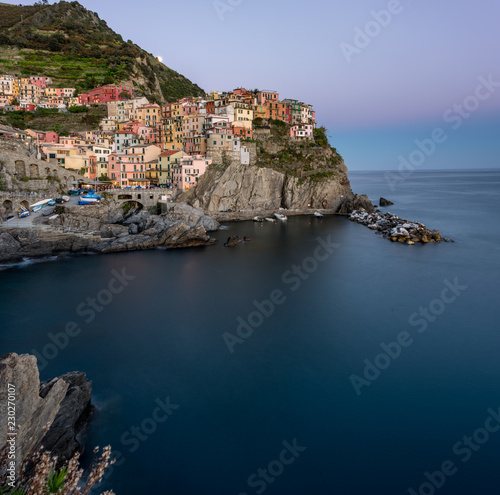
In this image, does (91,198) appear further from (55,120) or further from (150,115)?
(55,120)

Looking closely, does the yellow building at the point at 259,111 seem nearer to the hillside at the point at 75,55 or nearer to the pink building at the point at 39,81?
the hillside at the point at 75,55

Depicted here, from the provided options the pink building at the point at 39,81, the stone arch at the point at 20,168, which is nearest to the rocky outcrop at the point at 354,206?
the stone arch at the point at 20,168

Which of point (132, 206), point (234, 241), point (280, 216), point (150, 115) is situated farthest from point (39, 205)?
point (150, 115)

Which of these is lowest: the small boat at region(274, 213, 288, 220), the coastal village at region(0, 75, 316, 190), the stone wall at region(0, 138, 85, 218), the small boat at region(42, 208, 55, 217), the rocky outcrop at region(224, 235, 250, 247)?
the rocky outcrop at region(224, 235, 250, 247)

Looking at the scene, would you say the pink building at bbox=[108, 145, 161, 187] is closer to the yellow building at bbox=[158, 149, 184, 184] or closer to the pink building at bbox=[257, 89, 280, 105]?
the yellow building at bbox=[158, 149, 184, 184]

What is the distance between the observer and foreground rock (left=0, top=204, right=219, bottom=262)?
29281 millimetres

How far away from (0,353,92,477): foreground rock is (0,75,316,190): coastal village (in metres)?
36.8

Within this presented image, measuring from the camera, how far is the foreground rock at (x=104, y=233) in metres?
29.3

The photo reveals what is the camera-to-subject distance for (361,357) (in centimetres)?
1595

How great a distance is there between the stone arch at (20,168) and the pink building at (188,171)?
Result: 53.4ft

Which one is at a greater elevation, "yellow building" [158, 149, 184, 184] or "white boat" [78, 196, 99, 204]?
"yellow building" [158, 149, 184, 184]

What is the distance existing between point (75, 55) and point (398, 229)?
84.7 metres

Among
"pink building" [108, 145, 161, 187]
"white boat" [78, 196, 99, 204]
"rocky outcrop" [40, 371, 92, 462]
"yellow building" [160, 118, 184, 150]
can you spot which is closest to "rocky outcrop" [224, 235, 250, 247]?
"white boat" [78, 196, 99, 204]

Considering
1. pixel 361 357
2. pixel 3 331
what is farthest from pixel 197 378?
pixel 3 331
